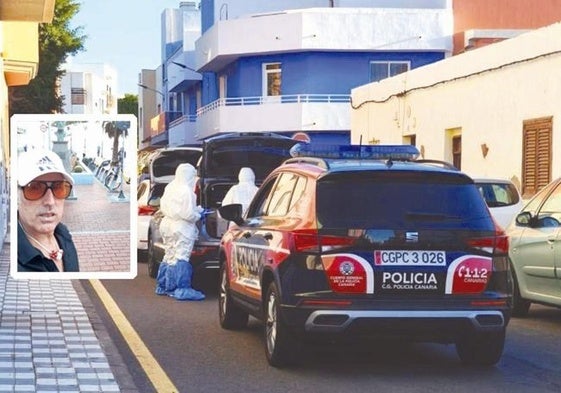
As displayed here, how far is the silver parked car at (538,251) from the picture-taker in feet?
38.0

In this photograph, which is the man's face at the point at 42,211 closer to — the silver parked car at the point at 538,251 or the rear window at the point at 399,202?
the rear window at the point at 399,202

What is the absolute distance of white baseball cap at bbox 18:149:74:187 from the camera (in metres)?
6.14

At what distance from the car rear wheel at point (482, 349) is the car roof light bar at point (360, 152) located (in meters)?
1.71

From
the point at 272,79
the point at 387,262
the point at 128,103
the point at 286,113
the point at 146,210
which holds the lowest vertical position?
the point at 146,210

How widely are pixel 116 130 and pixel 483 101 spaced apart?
16760 mm

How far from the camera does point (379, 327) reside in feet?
28.1

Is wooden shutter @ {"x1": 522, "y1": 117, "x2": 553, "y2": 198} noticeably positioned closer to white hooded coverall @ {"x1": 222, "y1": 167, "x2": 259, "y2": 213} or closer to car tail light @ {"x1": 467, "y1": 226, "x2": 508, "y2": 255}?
white hooded coverall @ {"x1": 222, "y1": 167, "x2": 259, "y2": 213}

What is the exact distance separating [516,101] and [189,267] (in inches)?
369

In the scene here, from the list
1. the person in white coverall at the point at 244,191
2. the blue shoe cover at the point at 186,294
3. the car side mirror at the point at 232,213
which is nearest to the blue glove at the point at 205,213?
the person in white coverall at the point at 244,191

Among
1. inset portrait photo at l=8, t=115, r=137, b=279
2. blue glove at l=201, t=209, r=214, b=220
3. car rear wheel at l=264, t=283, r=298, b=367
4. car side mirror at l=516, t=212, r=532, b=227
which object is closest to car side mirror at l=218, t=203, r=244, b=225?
car rear wheel at l=264, t=283, r=298, b=367

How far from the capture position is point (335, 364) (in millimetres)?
→ 9453

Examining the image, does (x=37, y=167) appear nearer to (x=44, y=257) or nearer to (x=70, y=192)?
(x=70, y=192)

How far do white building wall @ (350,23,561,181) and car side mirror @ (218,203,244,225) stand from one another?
960 centimetres

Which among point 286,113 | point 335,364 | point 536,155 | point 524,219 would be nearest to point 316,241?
point 335,364
